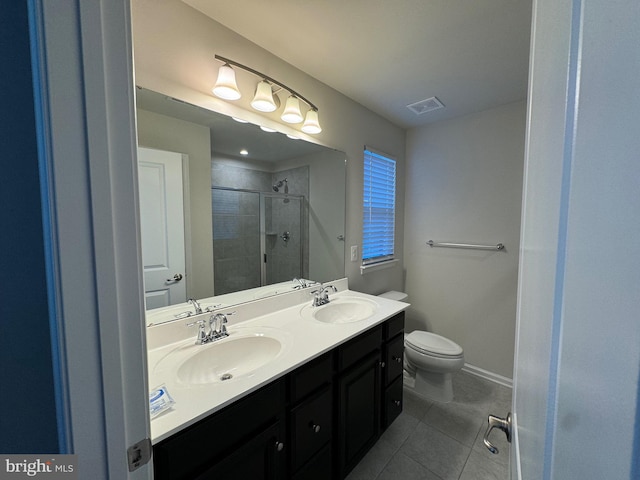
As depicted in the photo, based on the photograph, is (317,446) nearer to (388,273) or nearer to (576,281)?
(576,281)

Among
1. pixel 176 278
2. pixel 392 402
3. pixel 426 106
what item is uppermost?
pixel 426 106

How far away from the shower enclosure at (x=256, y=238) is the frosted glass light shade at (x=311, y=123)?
458mm

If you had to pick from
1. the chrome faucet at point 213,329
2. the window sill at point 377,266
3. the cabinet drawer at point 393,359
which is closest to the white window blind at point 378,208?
the window sill at point 377,266

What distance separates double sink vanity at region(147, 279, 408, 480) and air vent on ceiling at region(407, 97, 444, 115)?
1.70m

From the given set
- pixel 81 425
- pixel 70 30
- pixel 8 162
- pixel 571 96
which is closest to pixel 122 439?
pixel 81 425

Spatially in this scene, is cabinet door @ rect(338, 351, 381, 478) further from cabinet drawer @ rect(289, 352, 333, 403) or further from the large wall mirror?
the large wall mirror

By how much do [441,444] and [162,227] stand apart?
214 cm

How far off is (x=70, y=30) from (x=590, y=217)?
740mm

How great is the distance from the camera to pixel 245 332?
4.07 feet

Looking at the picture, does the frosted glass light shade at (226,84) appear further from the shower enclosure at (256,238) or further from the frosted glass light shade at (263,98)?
the shower enclosure at (256,238)

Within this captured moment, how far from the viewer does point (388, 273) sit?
2.59 metres

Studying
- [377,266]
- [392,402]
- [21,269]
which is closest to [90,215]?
[21,269]

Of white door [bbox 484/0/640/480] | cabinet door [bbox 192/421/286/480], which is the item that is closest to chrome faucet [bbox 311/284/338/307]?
cabinet door [bbox 192/421/286/480]

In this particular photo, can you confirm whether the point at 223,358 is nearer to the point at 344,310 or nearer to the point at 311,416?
Result: the point at 311,416
